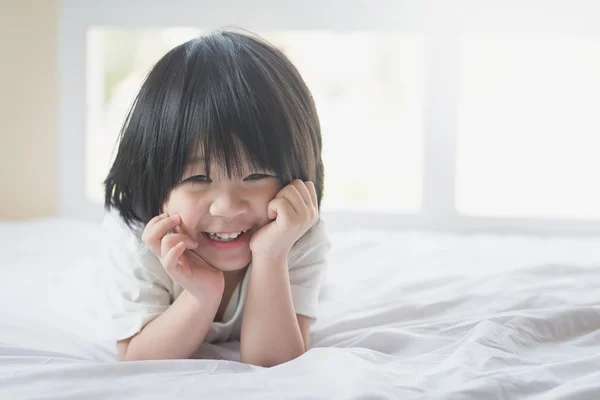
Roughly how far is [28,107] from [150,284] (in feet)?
5.57

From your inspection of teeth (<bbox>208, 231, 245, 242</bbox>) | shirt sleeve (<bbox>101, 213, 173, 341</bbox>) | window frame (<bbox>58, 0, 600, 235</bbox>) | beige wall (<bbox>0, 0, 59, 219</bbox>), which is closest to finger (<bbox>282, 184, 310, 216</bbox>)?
teeth (<bbox>208, 231, 245, 242</bbox>)

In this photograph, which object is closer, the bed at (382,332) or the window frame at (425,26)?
the bed at (382,332)

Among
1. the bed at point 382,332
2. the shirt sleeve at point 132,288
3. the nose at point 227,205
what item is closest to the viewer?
the bed at point 382,332

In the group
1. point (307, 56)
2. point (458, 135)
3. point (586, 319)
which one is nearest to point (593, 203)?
point (458, 135)

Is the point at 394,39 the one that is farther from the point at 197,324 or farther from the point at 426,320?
the point at 197,324

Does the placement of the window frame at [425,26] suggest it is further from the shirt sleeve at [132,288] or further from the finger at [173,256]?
the finger at [173,256]

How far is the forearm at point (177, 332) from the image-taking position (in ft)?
3.28

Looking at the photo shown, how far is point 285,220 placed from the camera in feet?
3.14

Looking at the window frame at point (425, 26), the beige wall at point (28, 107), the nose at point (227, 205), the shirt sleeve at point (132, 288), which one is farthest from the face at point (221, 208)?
the beige wall at point (28, 107)

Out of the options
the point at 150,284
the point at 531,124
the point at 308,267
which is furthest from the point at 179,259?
the point at 531,124

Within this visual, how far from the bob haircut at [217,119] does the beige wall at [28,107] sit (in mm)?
1586

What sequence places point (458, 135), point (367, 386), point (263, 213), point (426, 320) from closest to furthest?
1. point (367, 386)
2. point (263, 213)
3. point (426, 320)
4. point (458, 135)

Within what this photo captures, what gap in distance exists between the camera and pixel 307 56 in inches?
103

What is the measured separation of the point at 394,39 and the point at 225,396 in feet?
6.58
